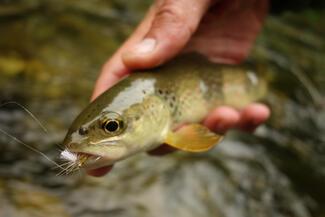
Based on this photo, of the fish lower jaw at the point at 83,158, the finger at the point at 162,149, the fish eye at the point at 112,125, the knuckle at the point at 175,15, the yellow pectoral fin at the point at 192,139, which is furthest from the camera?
the finger at the point at 162,149

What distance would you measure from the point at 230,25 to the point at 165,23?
1087 millimetres

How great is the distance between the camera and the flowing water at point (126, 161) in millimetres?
3609

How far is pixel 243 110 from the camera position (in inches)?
123

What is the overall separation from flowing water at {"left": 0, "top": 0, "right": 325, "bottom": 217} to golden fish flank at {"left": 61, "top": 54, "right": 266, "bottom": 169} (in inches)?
23.3

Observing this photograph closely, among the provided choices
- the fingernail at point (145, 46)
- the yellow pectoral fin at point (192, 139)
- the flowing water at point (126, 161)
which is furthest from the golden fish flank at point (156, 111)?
the flowing water at point (126, 161)

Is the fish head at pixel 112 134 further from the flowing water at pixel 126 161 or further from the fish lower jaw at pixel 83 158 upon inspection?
the flowing water at pixel 126 161

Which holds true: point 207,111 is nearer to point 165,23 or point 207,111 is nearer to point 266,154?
point 165,23

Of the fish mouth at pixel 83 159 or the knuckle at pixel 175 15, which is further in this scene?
the knuckle at pixel 175 15

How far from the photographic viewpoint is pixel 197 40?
11.1 feet

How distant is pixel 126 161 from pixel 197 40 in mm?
1066

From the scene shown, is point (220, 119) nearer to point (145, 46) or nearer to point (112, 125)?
point (145, 46)

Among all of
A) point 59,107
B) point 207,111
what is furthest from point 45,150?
point 207,111

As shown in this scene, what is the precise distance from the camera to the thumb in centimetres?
257

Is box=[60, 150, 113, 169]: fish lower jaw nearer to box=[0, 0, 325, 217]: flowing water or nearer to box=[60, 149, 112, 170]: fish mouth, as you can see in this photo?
box=[60, 149, 112, 170]: fish mouth
